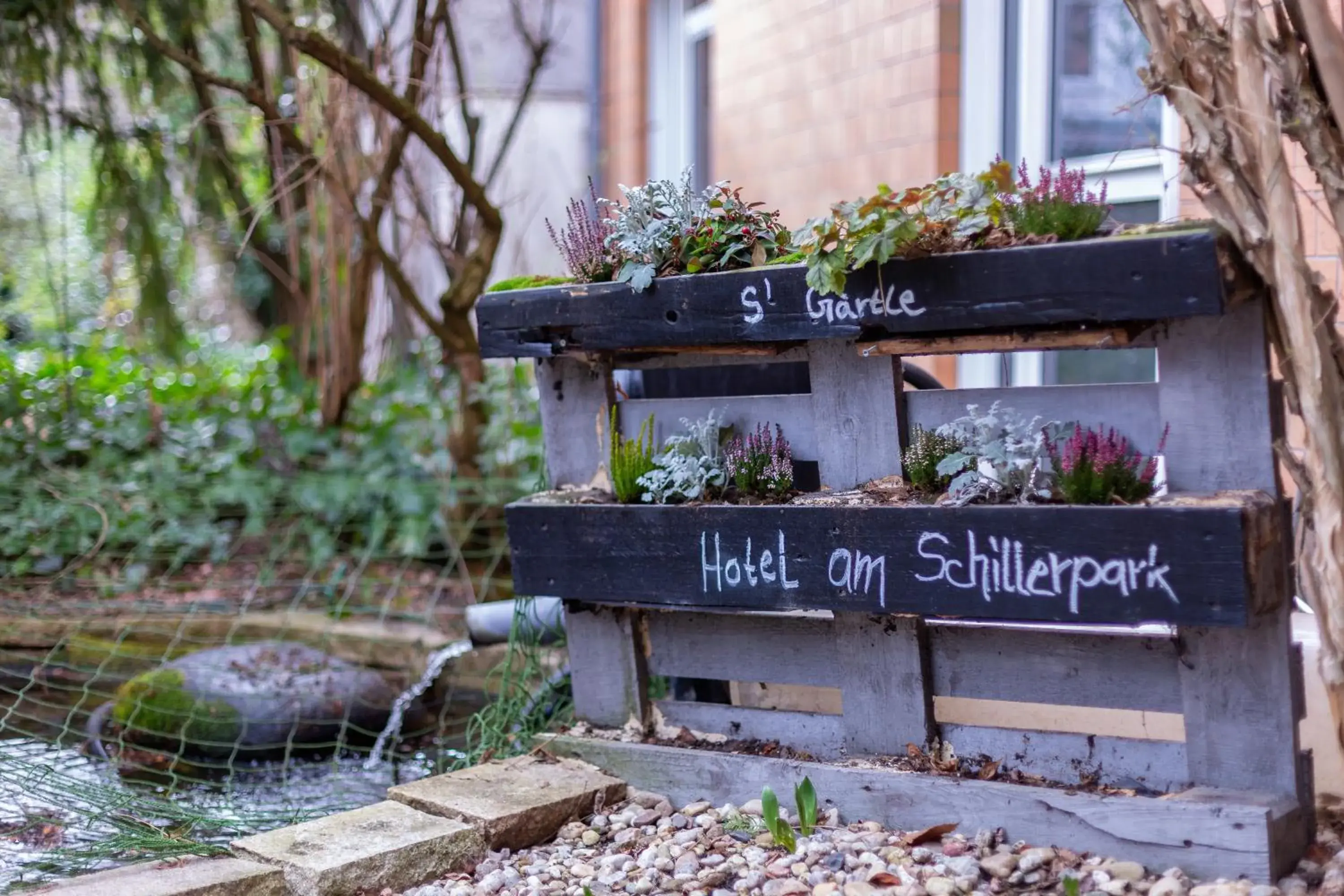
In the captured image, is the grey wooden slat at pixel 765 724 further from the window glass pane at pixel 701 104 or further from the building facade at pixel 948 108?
the window glass pane at pixel 701 104

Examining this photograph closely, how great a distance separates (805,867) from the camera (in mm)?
2352

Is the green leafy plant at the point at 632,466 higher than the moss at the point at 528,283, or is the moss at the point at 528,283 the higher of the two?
the moss at the point at 528,283

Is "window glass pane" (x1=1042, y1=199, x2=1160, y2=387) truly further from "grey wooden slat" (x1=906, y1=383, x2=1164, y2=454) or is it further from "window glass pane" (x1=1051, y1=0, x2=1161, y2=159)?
"grey wooden slat" (x1=906, y1=383, x2=1164, y2=454)

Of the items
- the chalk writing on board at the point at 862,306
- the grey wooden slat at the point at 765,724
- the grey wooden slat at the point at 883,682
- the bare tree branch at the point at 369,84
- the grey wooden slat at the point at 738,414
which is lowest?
the grey wooden slat at the point at 765,724

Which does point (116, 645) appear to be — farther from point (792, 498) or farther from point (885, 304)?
point (885, 304)

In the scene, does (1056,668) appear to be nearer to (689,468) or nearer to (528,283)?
(689,468)

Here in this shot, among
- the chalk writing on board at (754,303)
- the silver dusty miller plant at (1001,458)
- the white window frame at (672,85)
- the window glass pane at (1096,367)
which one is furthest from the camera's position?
the white window frame at (672,85)

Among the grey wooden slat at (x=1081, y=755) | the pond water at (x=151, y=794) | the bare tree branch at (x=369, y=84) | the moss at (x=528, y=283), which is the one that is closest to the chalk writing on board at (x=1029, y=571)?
the grey wooden slat at (x=1081, y=755)

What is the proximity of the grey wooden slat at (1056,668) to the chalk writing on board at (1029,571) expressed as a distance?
0.22 m

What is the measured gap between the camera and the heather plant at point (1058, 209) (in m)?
2.24

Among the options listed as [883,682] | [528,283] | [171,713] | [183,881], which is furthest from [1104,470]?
[171,713]

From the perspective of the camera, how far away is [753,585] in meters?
2.59

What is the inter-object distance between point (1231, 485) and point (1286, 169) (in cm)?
54

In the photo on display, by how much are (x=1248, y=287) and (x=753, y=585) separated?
A: 110 centimetres
